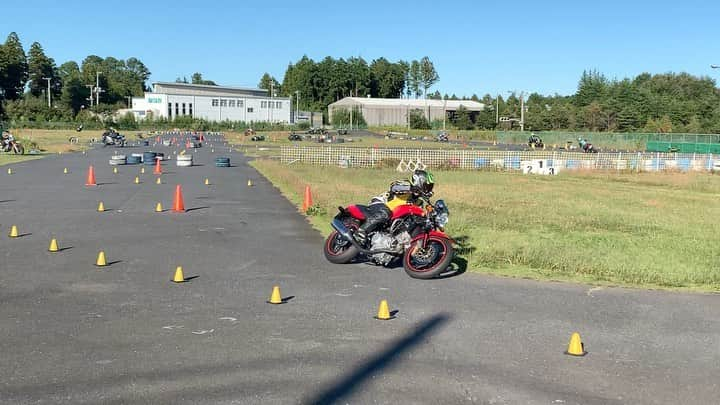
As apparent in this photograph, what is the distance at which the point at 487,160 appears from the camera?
3928cm

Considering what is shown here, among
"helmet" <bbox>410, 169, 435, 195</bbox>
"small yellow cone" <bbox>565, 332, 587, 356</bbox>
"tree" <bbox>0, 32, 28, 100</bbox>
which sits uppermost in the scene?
"tree" <bbox>0, 32, 28, 100</bbox>

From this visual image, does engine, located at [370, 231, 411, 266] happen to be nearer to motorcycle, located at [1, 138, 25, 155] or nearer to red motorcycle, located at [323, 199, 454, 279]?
red motorcycle, located at [323, 199, 454, 279]

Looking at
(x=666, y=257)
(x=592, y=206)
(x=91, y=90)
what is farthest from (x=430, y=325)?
(x=91, y=90)

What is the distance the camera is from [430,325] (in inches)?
311

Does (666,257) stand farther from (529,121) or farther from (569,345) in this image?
(529,121)

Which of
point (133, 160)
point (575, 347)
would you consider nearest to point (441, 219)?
point (575, 347)

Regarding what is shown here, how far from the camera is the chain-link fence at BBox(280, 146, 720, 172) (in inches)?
1527

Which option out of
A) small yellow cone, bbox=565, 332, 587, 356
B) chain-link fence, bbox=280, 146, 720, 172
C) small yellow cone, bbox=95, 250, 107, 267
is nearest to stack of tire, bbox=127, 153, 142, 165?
chain-link fence, bbox=280, 146, 720, 172

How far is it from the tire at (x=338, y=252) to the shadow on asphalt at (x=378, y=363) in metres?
3.30

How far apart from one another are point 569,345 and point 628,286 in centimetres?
382

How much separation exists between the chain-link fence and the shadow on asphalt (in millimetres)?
30239

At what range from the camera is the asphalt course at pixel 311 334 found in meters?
5.82

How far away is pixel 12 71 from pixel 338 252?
16075cm

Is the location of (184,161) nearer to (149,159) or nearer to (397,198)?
(149,159)
